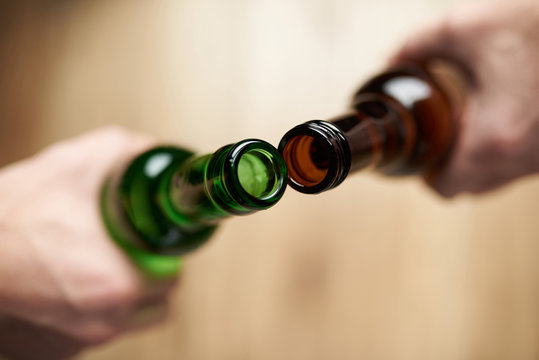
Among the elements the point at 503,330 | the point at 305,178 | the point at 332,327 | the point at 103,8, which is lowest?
the point at 503,330

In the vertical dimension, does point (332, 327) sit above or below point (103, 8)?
below

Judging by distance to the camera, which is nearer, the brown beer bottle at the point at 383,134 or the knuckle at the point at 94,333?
the brown beer bottle at the point at 383,134

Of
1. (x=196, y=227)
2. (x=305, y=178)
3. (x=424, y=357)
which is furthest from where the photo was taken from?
(x=424, y=357)

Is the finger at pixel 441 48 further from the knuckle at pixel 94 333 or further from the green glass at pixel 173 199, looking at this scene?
the knuckle at pixel 94 333

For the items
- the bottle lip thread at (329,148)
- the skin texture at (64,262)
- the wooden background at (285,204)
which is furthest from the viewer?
the wooden background at (285,204)

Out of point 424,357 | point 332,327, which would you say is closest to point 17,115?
point 332,327

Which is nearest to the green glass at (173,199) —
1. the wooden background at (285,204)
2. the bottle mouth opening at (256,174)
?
the bottle mouth opening at (256,174)

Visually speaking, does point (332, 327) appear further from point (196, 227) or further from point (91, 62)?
point (91, 62)
